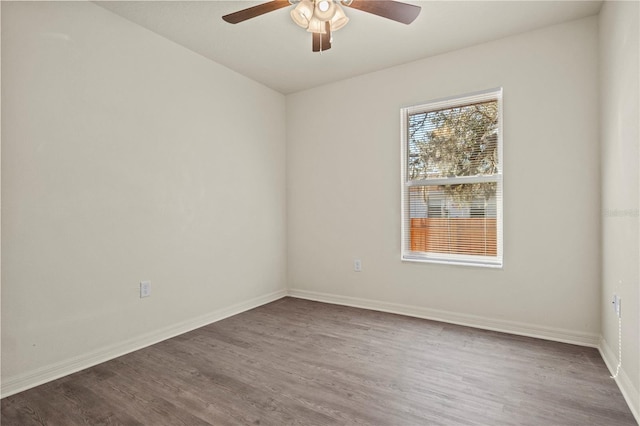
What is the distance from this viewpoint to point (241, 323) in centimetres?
314

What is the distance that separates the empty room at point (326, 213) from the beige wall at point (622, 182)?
1.1 inches

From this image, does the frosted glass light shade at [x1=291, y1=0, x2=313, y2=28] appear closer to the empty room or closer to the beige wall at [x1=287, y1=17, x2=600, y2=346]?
the empty room

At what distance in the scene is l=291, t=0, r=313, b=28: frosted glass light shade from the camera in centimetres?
208

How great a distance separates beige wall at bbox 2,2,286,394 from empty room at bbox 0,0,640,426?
1 cm

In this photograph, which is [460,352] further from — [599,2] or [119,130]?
[119,130]

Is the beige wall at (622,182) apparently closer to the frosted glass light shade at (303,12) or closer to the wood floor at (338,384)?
the wood floor at (338,384)

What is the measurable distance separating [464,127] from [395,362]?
2216 mm

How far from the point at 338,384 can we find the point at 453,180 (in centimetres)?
214

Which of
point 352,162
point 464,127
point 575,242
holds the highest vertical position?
point 464,127

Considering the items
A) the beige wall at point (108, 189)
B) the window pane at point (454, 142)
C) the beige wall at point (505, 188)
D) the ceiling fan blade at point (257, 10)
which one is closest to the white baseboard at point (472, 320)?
the beige wall at point (505, 188)

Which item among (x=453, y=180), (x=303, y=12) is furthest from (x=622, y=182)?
(x=303, y=12)

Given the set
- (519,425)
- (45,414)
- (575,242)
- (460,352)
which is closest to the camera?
(519,425)

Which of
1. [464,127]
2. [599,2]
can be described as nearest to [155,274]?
[464,127]

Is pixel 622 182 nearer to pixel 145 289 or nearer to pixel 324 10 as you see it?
pixel 324 10
